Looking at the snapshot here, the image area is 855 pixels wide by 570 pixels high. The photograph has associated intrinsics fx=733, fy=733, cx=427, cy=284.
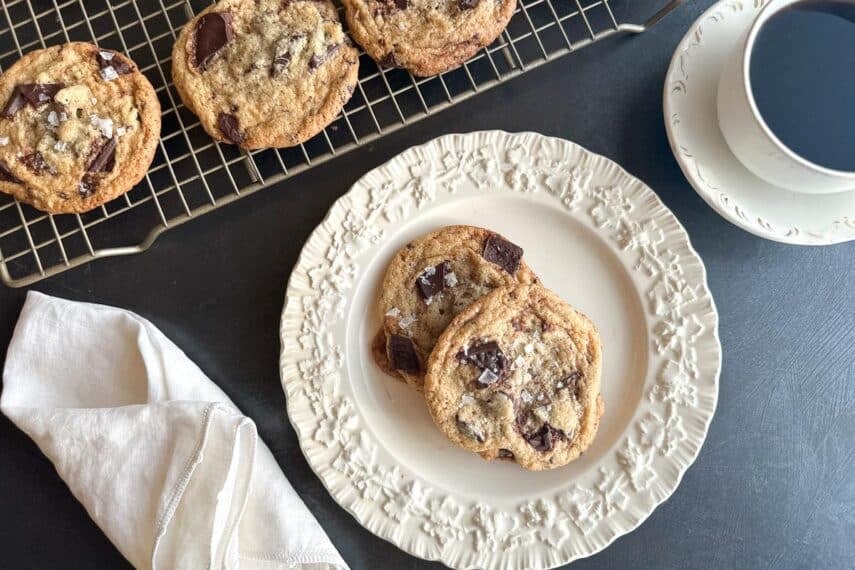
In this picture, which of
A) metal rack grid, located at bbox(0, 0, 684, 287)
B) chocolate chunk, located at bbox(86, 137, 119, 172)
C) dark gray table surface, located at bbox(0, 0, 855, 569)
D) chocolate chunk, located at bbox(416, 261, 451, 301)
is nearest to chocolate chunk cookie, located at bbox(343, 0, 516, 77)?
metal rack grid, located at bbox(0, 0, 684, 287)

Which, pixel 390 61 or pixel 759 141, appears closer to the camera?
pixel 759 141

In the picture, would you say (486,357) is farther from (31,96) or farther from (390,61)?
→ (31,96)

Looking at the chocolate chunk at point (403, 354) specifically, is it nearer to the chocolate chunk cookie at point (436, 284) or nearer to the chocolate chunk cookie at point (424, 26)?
the chocolate chunk cookie at point (436, 284)

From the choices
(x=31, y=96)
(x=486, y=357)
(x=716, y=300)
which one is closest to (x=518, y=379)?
(x=486, y=357)

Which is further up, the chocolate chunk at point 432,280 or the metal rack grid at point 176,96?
the metal rack grid at point 176,96

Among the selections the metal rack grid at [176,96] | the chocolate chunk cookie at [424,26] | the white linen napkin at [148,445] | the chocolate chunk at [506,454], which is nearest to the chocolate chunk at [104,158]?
the metal rack grid at [176,96]

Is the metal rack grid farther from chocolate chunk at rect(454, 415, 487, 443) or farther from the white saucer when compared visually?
chocolate chunk at rect(454, 415, 487, 443)
